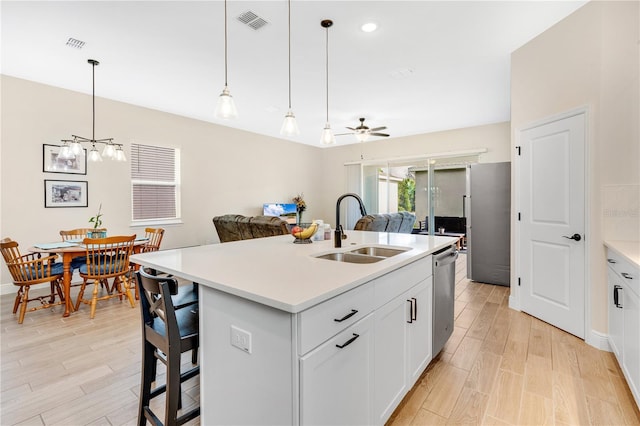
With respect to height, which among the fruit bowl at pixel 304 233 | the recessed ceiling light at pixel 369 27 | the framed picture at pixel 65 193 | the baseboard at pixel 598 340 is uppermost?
the recessed ceiling light at pixel 369 27

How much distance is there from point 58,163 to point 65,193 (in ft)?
1.41

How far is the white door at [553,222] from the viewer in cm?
264

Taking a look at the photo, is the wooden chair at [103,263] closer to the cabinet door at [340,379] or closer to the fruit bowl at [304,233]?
the fruit bowl at [304,233]

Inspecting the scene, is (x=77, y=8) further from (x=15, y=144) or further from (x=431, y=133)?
(x=431, y=133)

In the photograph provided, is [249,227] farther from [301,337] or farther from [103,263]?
[301,337]

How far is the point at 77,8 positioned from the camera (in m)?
2.62

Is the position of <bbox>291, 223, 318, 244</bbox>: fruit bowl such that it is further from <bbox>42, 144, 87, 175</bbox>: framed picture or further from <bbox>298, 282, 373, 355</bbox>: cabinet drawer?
<bbox>42, 144, 87, 175</bbox>: framed picture

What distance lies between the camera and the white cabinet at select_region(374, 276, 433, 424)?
4.74ft

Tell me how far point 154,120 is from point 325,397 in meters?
5.62

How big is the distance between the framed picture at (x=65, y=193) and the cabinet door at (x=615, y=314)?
241 inches

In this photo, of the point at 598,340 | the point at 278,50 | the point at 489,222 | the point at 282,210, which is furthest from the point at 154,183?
the point at 598,340

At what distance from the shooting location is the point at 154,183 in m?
5.38

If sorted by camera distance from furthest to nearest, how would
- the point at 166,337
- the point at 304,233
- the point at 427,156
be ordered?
1. the point at 427,156
2. the point at 304,233
3. the point at 166,337

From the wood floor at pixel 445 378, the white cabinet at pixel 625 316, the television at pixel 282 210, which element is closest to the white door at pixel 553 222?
the wood floor at pixel 445 378
